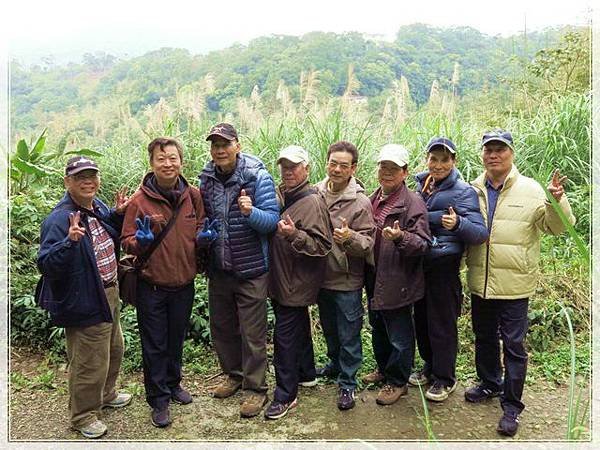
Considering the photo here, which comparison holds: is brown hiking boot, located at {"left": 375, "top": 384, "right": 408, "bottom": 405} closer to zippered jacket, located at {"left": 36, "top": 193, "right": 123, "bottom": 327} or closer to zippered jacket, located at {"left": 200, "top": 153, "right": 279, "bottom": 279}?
zippered jacket, located at {"left": 200, "top": 153, "right": 279, "bottom": 279}

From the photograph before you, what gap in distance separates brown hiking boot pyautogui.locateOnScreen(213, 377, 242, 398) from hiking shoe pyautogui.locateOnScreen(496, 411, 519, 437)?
1683mm

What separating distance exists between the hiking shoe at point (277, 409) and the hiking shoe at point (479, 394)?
1156mm

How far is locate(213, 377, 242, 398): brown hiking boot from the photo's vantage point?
11.7ft

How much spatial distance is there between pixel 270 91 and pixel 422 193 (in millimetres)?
3998

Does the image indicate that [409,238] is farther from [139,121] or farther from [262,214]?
[139,121]

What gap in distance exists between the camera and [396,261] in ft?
10.5

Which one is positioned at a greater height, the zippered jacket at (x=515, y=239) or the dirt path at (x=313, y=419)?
the zippered jacket at (x=515, y=239)

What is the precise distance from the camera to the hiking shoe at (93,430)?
313 cm

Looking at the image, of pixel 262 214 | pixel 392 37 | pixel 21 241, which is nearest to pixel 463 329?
pixel 262 214

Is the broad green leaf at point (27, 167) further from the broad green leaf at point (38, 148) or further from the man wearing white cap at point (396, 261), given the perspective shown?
the man wearing white cap at point (396, 261)

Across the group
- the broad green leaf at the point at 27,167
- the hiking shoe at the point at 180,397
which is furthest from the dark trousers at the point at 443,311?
the broad green leaf at the point at 27,167

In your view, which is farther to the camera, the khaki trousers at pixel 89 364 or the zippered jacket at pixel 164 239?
the zippered jacket at pixel 164 239

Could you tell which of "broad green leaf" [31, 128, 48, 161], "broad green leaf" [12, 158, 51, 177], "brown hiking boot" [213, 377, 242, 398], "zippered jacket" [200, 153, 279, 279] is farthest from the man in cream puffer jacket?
"broad green leaf" [31, 128, 48, 161]

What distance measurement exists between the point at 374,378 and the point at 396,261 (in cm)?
97
